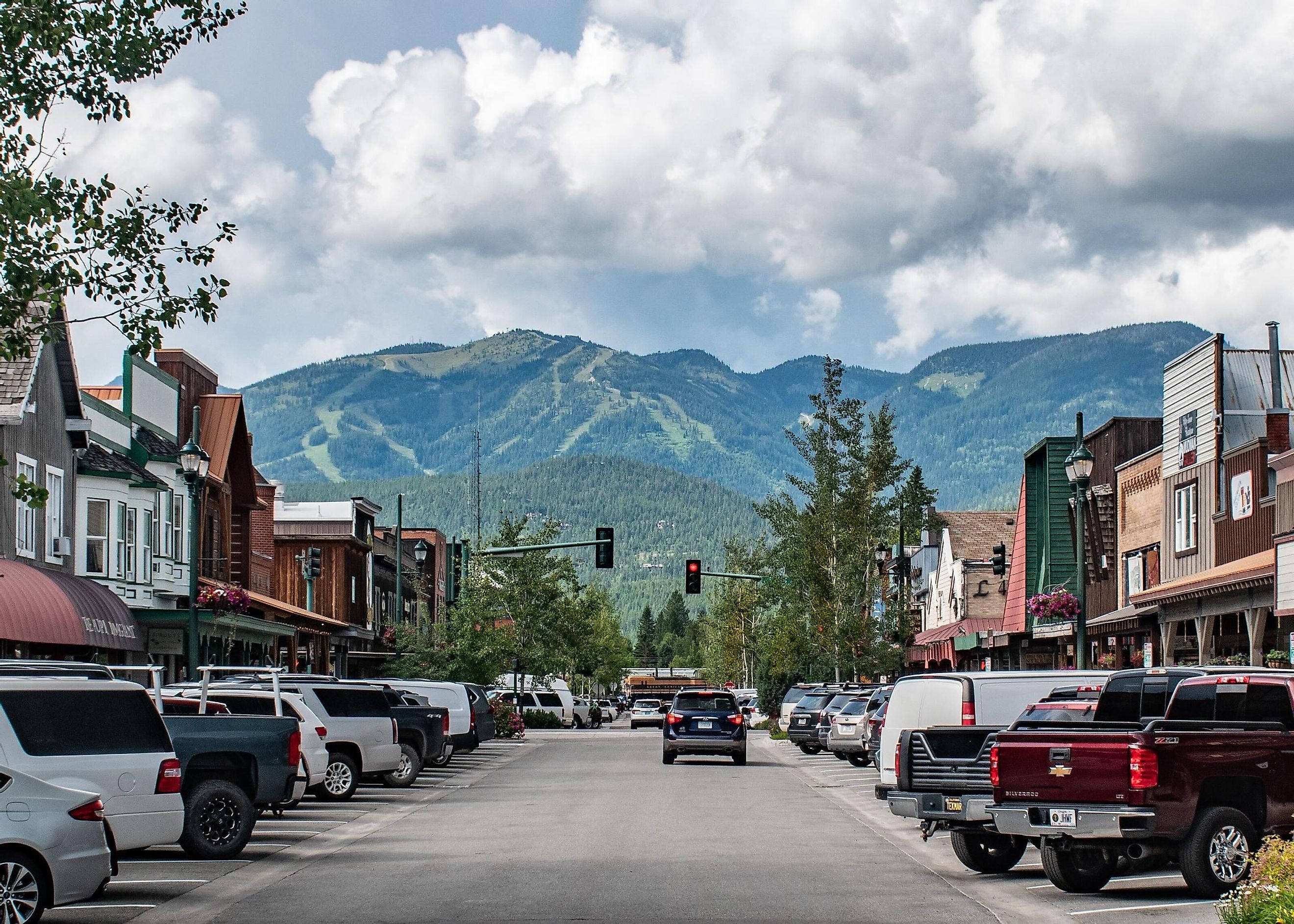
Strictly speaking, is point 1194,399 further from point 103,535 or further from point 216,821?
point 216,821

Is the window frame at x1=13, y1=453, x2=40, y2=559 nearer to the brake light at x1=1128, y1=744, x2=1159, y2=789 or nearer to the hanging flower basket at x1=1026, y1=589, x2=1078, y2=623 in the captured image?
the hanging flower basket at x1=1026, y1=589, x2=1078, y2=623

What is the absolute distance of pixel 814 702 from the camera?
47.6 meters

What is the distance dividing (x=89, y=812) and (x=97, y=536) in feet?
89.4

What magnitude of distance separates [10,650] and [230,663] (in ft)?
52.7

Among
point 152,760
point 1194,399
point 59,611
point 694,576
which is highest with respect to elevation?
point 1194,399

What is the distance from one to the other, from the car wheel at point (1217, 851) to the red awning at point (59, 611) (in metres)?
19.8

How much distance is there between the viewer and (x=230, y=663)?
4859 centimetres

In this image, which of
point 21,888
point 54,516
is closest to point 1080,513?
point 54,516

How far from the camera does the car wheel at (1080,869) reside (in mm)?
15117

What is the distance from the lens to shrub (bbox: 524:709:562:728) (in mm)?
73125

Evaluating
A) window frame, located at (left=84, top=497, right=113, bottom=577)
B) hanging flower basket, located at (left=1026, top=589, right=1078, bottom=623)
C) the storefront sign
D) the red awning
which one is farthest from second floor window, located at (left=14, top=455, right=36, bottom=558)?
hanging flower basket, located at (left=1026, top=589, right=1078, bottom=623)

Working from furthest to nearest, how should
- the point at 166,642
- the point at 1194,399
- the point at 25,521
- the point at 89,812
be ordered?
the point at 166,642 → the point at 1194,399 → the point at 25,521 → the point at 89,812

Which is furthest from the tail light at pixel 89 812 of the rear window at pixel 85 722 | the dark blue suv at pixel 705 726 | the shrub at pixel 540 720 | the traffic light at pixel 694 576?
the shrub at pixel 540 720

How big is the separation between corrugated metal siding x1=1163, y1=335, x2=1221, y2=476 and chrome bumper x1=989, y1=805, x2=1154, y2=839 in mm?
22368
